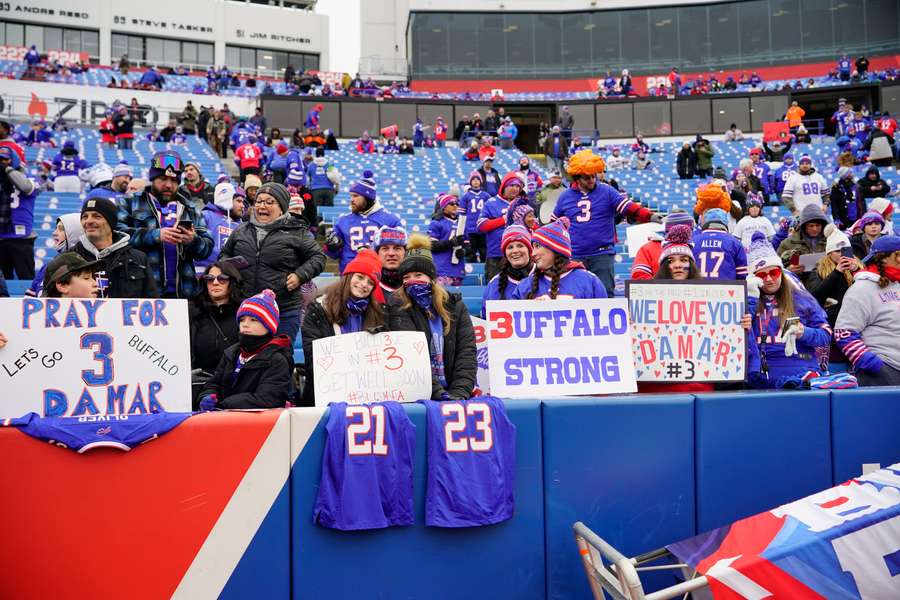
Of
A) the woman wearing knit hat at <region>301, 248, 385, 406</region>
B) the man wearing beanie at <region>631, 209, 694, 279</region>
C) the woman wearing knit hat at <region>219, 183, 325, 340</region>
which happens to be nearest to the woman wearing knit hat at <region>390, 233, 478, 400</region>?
the woman wearing knit hat at <region>301, 248, 385, 406</region>

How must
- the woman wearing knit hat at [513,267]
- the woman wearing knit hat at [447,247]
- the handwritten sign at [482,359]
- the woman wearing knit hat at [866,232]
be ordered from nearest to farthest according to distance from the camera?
1. the handwritten sign at [482,359]
2. the woman wearing knit hat at [513,267]
3. the woman wearing knit hat at [866,232]
4. the woman wearing knit hat at [447,247]

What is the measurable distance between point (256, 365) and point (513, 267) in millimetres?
2315

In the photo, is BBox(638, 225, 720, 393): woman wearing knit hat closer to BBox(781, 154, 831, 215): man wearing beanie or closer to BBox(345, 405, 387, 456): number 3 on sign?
BBox(345, 405, 387, 456): number 3 on sign

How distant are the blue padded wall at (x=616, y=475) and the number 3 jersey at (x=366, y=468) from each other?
0.75 meters

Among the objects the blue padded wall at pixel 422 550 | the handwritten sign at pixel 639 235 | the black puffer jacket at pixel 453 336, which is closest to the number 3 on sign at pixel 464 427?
the blue padded wall at pixel 422 550

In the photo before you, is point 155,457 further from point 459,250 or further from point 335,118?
point 335,118

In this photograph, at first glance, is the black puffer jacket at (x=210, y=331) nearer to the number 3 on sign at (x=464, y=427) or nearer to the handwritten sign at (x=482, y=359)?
the handwritten sign at (x=482, y=359)

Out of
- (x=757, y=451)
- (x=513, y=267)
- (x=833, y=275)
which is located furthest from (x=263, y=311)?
(x=833, y=275)

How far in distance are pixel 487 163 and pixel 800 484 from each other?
787 cm

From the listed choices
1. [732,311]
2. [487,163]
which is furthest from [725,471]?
[487,163]

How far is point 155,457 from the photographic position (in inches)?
133

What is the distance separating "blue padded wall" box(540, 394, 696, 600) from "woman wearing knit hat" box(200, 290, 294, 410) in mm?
1450

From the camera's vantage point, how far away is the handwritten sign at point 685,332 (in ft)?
15.0

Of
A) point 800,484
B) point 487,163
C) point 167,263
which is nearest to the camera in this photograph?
point 800,484
